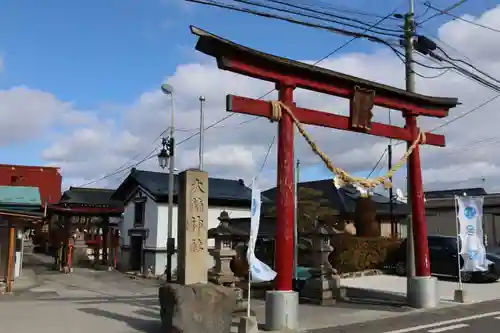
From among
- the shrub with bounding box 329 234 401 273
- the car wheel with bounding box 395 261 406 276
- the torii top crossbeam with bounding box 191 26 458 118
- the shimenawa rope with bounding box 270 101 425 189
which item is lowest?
the car wheel with bounding box 395 261 406 276

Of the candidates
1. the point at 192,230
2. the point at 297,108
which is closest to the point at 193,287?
the point at 192,230

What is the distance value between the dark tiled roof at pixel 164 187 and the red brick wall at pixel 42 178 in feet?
46.2

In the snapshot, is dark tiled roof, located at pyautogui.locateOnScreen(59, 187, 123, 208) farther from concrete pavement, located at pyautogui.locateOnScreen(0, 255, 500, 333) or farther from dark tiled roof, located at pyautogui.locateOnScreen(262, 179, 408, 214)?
concrete pavement, located at pyautogui.locateOnScreen(0, 255, 500, 333)

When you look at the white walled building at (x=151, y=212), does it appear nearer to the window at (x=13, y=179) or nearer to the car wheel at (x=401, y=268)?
the car wheel at (x=401, y=268)

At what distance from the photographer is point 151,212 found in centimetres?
2709

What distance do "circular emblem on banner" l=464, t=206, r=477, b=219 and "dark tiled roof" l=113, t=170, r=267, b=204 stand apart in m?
15.2

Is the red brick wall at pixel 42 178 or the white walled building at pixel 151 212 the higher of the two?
the red brick wall at pixel 42 178

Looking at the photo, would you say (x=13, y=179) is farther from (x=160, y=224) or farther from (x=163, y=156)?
(x=163, y=156)

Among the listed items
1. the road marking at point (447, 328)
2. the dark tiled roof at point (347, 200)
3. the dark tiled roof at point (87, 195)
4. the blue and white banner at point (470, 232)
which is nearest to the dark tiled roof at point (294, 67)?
the blue and white banner at point (470, 232)

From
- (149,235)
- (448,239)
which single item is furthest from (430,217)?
(149,235)

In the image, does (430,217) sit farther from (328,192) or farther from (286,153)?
(286,153)

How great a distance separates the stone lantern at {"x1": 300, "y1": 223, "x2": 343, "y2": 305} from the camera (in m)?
14.1

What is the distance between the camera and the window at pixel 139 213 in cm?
2798

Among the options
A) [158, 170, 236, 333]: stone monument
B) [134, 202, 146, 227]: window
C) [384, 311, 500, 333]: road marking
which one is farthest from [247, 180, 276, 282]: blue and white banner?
[134, 202, 146, 227]: window
